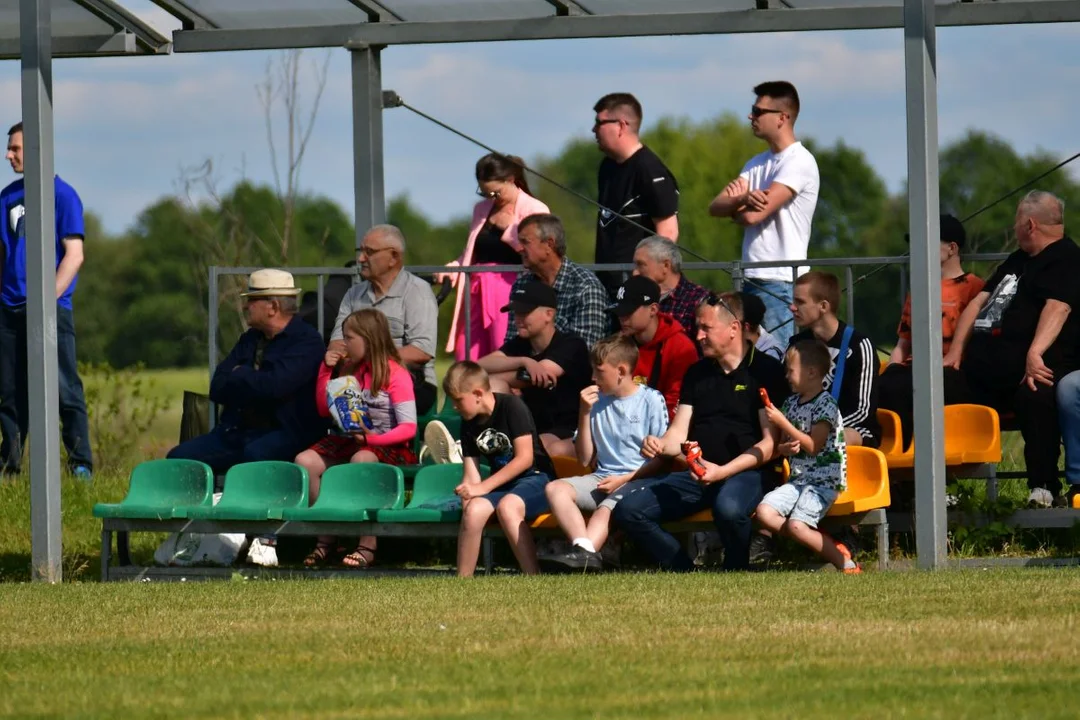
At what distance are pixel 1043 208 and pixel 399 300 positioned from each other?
12.4 feet

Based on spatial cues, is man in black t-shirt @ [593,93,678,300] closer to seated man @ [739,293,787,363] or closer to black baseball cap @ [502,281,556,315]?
black baseball cap @ [502,281,556,315]

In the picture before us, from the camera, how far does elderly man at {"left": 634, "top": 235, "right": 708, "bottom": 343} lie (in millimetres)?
10602

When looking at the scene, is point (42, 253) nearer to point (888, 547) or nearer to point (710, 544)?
point (710, 544)

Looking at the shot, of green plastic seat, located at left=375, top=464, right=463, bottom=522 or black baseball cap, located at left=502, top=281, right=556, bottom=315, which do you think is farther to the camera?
black baseball cap, located at left=502, top=281, right=556, bottom=315

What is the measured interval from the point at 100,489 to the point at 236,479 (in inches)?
131

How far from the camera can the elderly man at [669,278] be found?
10602 millimetres

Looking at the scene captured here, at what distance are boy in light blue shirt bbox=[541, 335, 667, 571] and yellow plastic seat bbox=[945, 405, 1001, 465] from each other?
1580 mm

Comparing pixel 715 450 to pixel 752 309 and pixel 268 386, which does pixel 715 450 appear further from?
pixel 268 386

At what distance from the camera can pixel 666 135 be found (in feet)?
266

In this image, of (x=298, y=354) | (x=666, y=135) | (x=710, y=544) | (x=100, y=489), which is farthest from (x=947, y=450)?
(x=666, y=135)

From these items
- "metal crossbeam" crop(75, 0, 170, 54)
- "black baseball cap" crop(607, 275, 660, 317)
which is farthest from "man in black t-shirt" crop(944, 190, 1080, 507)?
"metal crossbeam" crop(75, 0, 170, 54)

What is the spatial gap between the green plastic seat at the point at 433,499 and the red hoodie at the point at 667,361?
115cm

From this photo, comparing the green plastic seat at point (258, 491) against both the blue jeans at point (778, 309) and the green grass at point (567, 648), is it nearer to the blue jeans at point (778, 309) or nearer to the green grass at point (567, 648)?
the green grass at point (567, 648)

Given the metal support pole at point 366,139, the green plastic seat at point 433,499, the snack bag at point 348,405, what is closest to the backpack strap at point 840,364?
the green plastic seat at point 433,499
